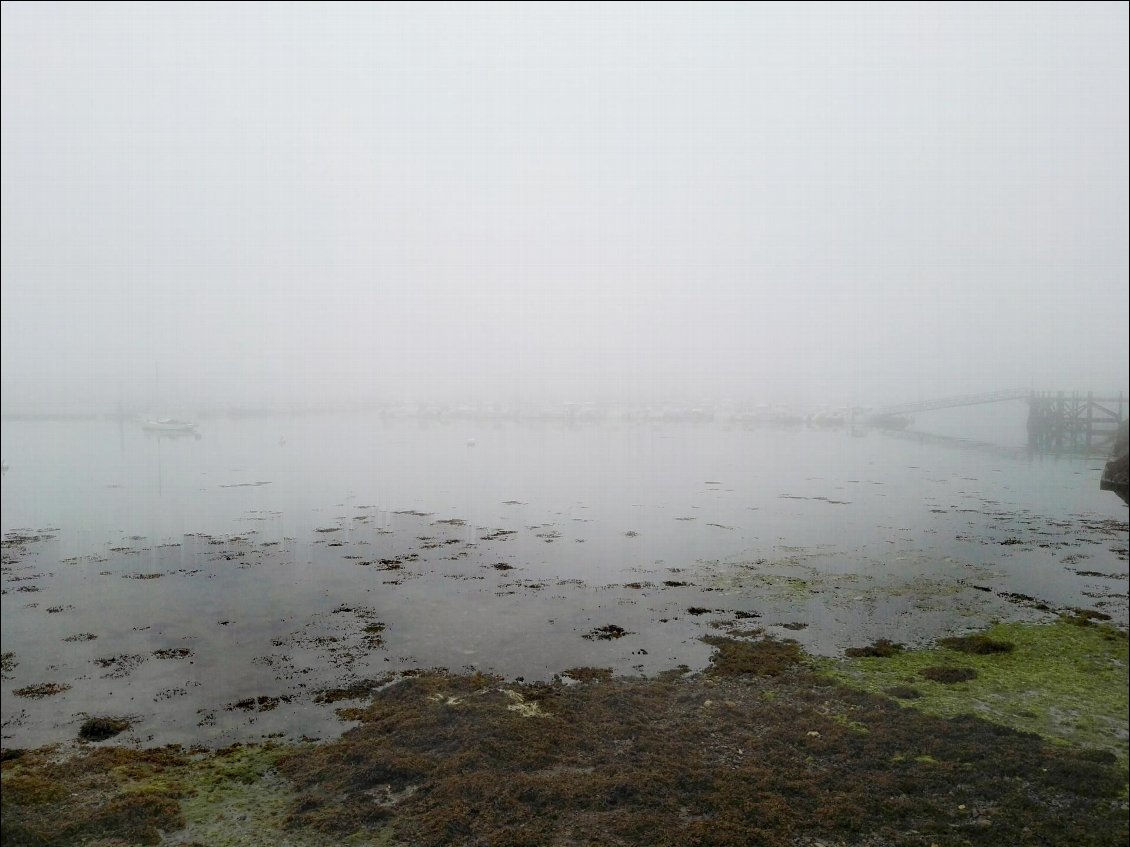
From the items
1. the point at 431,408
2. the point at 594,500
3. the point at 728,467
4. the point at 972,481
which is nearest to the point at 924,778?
the point at 594,500

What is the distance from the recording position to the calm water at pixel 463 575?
12.0 metres

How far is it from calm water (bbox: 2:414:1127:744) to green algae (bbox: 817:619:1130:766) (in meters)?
1.28

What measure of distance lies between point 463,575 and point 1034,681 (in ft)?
47.5

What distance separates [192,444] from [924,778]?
290 ft

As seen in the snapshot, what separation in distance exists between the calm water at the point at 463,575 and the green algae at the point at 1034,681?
128 centimetres

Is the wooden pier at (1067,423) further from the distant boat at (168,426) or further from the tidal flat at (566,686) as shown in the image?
the distant boat at (168,426)

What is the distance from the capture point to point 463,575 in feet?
63.5

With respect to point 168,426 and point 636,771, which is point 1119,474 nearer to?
point 636,771

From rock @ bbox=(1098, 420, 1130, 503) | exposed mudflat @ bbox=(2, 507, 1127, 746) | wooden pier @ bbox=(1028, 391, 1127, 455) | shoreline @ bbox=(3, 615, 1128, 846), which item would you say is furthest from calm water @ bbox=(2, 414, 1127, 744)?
wooden pier @ bbox=(1028, 391, 1127, 455)

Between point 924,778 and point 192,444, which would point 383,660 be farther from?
point 192,444

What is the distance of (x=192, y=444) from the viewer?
78.6 metres

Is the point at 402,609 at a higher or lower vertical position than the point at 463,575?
higher

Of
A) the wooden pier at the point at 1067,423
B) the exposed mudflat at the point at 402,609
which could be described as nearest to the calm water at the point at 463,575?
the exposed mudflat at the point at 402,609

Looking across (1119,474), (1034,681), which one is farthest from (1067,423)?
(1034,681)
